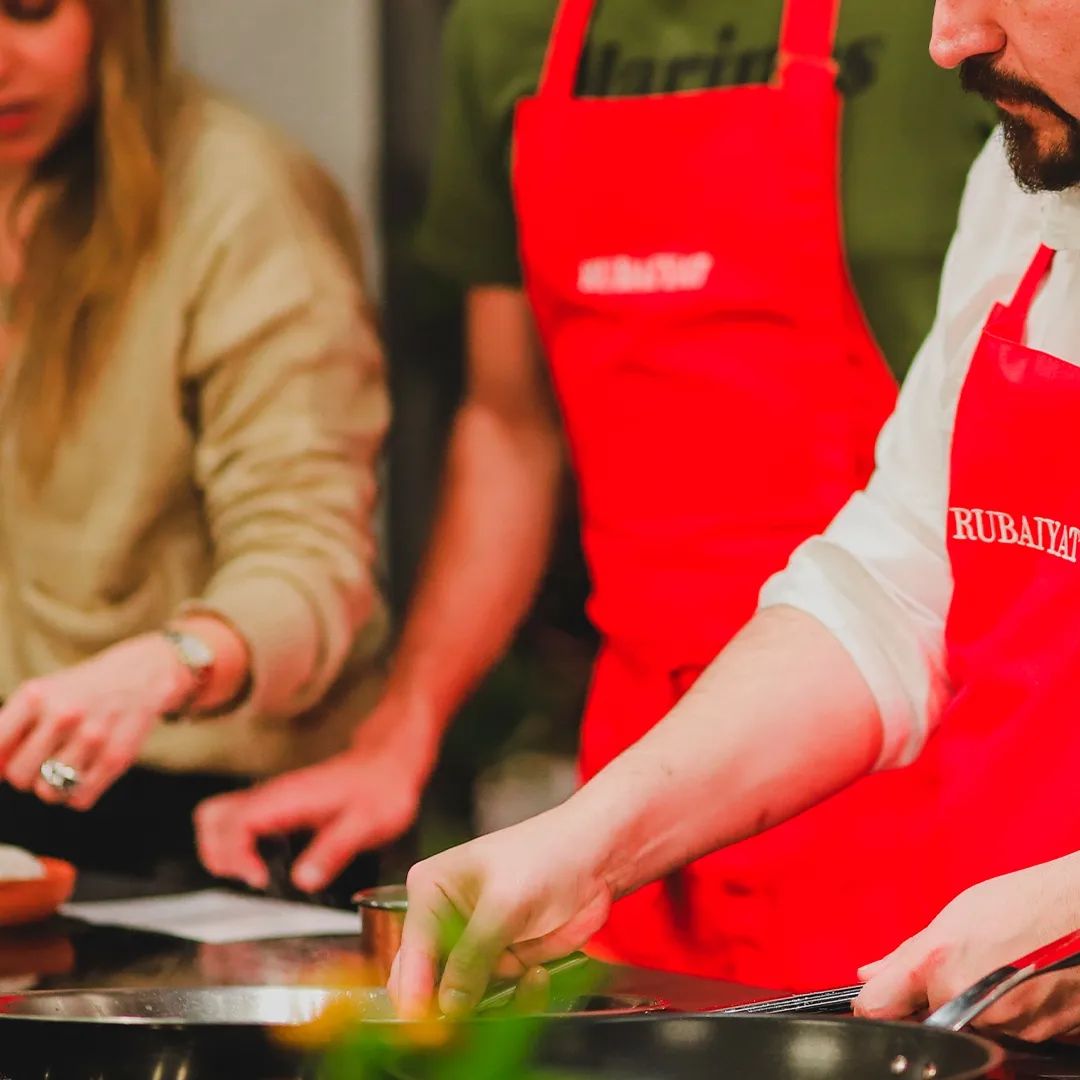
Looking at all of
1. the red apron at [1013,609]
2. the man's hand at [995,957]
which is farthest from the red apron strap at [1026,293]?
the man's hand at [995,957]

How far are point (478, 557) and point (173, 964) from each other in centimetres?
62

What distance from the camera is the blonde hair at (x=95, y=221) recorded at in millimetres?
1833

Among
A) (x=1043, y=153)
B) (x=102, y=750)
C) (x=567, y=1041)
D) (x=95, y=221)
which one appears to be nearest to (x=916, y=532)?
(x=1043, y=153)

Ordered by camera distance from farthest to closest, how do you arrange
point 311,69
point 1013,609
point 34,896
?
point 311,69
point 34,896
point 1013,609

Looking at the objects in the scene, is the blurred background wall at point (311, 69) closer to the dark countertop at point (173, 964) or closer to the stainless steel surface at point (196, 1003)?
the dark countertop at point (173, 964)

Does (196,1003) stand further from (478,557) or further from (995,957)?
(478,557)

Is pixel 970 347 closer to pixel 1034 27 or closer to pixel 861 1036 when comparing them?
pixel 1034 27

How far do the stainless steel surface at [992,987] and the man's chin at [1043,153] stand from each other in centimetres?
51

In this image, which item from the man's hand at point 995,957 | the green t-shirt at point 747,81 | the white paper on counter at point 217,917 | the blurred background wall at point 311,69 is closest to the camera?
the man's hand at point 995,957

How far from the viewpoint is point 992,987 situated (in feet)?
2.65

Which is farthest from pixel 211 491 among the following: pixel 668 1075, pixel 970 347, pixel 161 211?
pixel 668 1075

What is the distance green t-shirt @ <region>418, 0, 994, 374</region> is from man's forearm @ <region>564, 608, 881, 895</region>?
0.37m

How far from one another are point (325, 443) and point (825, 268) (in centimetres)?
54

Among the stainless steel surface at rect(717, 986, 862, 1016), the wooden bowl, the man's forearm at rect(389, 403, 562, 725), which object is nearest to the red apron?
the stainless steel surface at rect(717, 986, 862, 1016)
